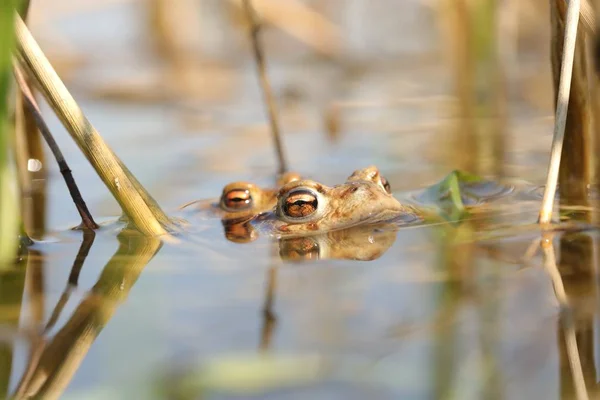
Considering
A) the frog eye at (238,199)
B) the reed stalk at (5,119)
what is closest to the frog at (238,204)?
the frog eye at (238,199)

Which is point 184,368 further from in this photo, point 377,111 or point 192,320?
point 377,111

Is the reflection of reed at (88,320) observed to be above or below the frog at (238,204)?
above

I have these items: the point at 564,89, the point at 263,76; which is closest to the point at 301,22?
the point at 263,76

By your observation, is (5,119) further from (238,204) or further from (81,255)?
(238,204)

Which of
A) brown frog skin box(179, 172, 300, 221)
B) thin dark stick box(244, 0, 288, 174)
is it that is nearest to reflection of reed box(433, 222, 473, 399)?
brown frog skin box(179, 172, 300, 221)

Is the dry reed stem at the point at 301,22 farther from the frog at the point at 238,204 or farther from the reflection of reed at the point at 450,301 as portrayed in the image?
the reflection of reed at the point at 450,301

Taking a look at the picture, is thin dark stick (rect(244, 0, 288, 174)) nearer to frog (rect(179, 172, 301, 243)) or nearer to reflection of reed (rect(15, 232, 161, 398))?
frog (rect(179, 172, 301, 243))

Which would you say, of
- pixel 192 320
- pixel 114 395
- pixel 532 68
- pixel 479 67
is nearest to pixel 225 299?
pixel 192 320
